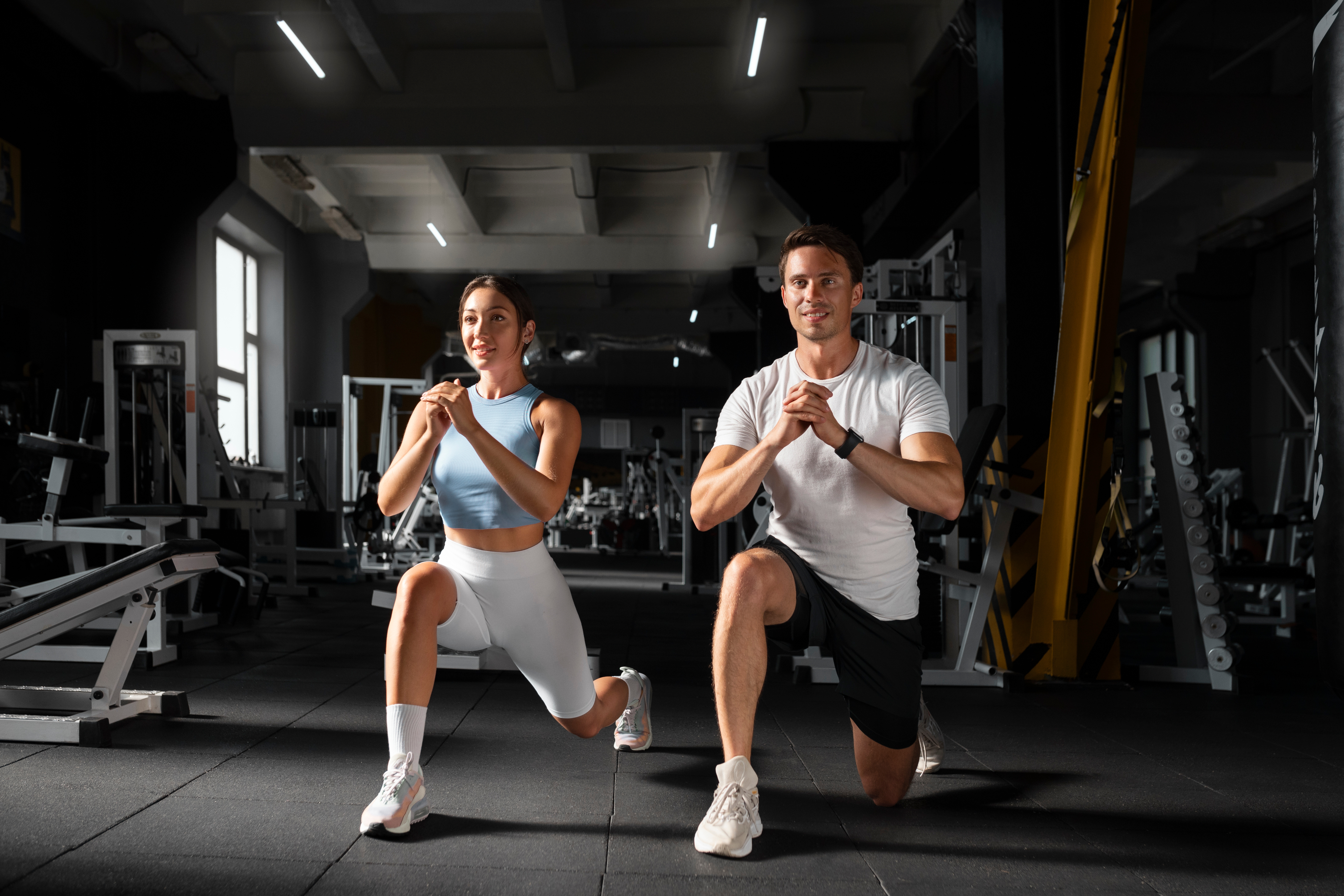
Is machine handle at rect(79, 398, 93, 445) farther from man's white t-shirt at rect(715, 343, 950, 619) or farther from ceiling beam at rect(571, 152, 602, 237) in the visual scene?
ceiling beam at rect(571, 152, 602, 237)

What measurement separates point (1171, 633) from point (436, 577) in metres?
5.47

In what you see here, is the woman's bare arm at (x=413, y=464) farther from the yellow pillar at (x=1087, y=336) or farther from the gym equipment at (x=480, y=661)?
the yellow pillar at (x=1087, y=336)

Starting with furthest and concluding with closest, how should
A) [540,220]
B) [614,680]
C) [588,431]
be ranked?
[588,431], [540,220], [614,680]

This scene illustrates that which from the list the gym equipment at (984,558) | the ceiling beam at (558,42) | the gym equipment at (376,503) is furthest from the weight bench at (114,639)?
the ceiling beam at (558,42)

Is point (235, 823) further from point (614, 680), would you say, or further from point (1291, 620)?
point (1291, 620)

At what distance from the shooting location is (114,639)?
9.84 ft

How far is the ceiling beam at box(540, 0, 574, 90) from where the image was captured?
684 centimetres

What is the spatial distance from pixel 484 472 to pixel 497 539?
149 mm

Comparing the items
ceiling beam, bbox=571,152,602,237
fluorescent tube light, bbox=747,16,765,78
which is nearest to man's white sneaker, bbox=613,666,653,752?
fluorescent tube light, bbox=747,16,765,78

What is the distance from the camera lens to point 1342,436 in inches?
A: 38.1

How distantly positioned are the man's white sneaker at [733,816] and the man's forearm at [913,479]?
1.95 ft

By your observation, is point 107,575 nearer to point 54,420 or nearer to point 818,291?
point 818,291

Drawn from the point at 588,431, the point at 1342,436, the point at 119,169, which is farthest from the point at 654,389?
the point at 1342,436

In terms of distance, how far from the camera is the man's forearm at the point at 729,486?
1.94m
